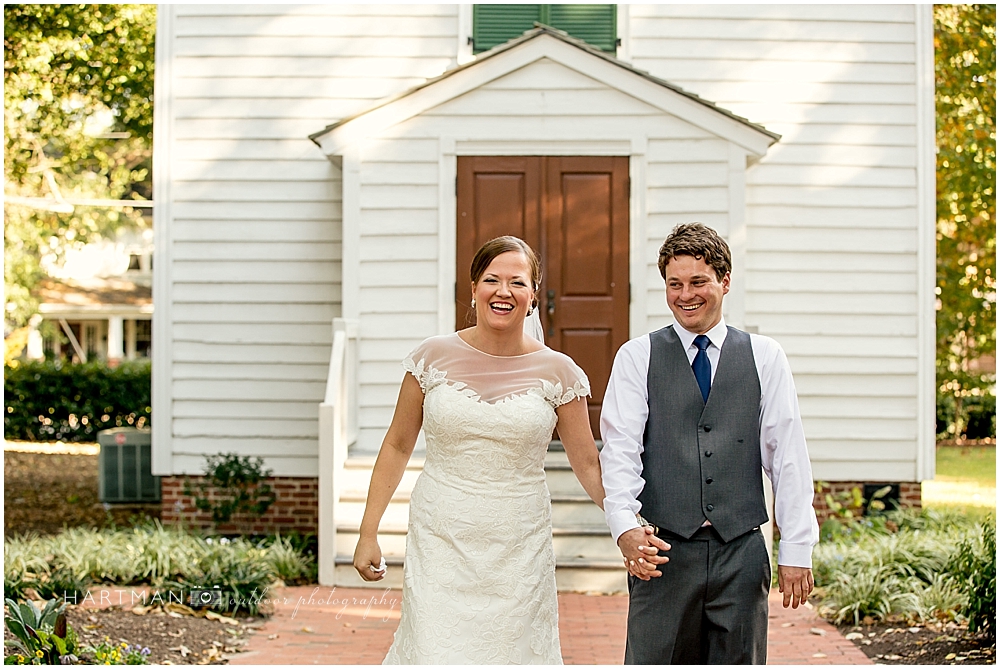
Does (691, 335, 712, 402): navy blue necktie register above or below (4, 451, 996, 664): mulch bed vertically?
above

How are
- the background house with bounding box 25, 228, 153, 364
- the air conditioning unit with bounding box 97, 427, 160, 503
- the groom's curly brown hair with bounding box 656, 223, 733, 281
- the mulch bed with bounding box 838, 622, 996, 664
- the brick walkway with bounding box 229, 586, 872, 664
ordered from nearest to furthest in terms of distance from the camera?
the groom's curly brown hair with bounding box 656, 223, 733, 281 → the mulch bed with bounding box 838, 622, 996, 664 → the brick walkway with bounding box 229, 586, 872, 664 → the air conditioning unit with bounding box 97, 427, 160, 503 → the background house with bounding box 25, 228, 153, 364

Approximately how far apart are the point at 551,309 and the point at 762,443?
193 inches

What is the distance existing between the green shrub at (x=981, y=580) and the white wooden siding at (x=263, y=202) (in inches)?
207

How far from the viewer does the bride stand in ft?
11.5

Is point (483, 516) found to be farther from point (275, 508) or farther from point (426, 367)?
point (275, 508)

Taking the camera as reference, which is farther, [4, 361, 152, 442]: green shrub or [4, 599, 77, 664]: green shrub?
[4, 361, 152, 442]: green shrub

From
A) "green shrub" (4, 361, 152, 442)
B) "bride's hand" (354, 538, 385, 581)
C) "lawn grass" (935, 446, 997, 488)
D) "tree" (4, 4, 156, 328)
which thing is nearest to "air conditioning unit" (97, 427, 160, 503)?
"tree" (4, 4, 156, 328)

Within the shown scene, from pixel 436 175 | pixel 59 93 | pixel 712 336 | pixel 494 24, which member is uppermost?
pixel 494 24

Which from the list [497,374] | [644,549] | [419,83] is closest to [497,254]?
[497,374]

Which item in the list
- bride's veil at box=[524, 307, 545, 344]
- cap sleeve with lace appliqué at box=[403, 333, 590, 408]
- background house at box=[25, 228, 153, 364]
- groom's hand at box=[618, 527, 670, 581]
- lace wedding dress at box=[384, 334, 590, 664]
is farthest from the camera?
background house at box=[25, 228, 153, 364]

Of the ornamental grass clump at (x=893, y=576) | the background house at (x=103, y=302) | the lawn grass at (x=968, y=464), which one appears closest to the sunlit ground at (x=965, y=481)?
the lawn grass at (x=968, y=464)

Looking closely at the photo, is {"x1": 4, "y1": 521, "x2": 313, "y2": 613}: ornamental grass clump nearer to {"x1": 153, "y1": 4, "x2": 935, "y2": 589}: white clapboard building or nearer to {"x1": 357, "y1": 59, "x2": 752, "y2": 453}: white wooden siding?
{"x1": 357, "y1": 59, "x2": 752, "y2": 453}: white wooden siding

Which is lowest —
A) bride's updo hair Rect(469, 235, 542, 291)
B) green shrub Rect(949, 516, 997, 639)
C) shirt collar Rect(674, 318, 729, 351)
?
green shrub Rect(949, 516, 997, 639)

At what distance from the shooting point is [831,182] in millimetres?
8852
